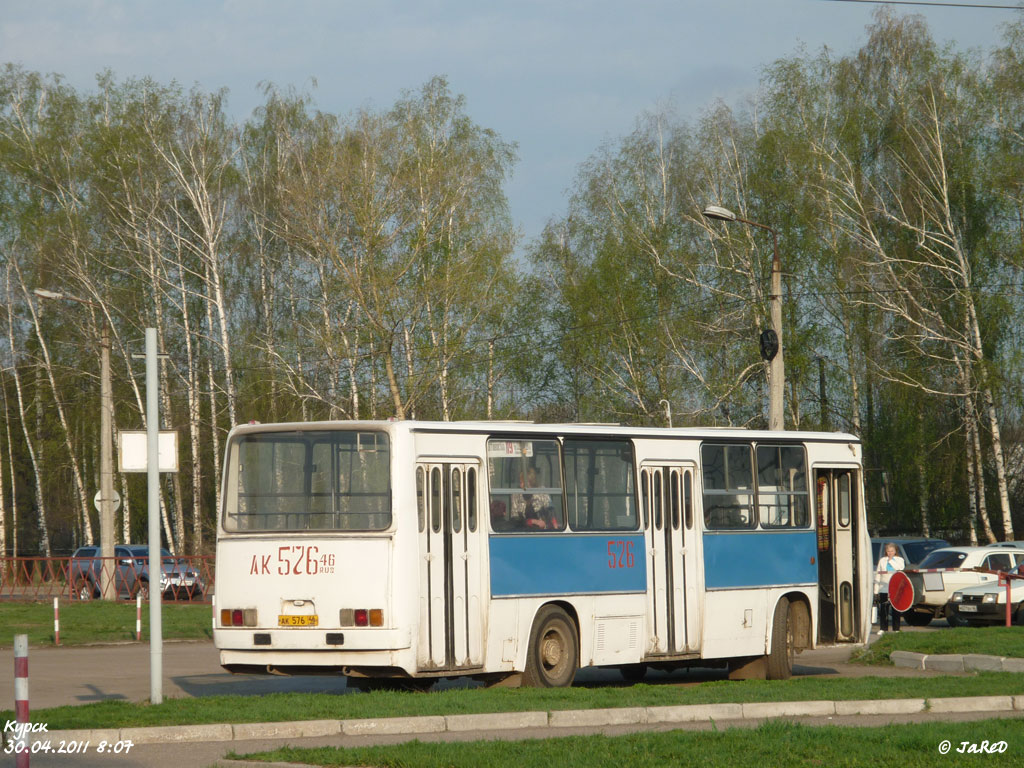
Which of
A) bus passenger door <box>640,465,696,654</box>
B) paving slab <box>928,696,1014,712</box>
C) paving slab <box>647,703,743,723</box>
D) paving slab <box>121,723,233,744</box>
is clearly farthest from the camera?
bus passenger door <box>640,465,696,654</box>

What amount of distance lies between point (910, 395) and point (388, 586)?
33245 millimetres

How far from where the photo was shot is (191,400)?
161ft

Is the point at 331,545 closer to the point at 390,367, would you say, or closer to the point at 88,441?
the point at 390,367

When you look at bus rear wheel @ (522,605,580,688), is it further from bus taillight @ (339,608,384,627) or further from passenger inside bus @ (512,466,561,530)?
bus taillight @ (339,608,384,627)

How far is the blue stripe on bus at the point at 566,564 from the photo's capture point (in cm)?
1505

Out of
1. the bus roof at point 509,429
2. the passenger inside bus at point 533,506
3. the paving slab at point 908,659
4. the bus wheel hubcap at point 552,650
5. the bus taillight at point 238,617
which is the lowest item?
the paving slab at point 908,659

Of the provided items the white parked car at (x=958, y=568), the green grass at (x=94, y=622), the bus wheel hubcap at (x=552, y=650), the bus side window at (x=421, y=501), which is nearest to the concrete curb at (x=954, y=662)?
the bus wheel hubcap at (x=552, y=650)

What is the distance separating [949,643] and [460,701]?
938 cm

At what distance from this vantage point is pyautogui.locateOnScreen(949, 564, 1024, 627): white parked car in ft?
90.2

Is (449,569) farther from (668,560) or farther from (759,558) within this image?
(759,558)

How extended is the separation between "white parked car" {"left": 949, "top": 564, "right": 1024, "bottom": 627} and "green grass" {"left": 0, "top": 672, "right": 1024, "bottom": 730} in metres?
12.5

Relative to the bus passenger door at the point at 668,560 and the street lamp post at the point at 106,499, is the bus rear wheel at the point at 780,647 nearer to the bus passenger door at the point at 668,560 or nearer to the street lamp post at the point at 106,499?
the bus passenger door at the point at 668,560

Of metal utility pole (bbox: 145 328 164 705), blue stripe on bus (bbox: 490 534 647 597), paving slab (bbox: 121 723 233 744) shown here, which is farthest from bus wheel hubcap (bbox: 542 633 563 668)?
paving slab (bbox: 121 723 233 744)

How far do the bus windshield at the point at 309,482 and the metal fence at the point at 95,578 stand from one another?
21.9 metres
